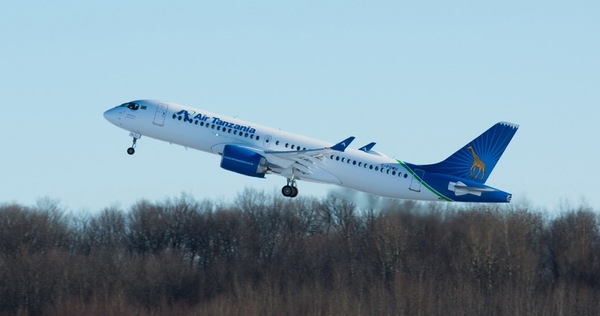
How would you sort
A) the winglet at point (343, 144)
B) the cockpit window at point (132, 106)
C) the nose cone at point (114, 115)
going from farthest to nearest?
the nose cone at point (114, 115) < the cockpit window at point (132, 106) < the winglet at point (343, 144)

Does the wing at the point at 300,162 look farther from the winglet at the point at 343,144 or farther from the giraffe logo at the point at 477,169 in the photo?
the giraffe logo at the point at 477,169

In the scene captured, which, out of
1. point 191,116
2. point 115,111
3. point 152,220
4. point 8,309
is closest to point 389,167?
point 191,116

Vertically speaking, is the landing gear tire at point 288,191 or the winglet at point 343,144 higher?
the winglet at point 343,144

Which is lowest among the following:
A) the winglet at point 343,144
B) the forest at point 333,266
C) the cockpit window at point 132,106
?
the forest at point 333,266

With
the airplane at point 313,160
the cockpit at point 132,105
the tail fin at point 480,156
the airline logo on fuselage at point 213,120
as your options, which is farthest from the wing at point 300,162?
the cockpit at point 132,105

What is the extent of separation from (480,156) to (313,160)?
9.03 m

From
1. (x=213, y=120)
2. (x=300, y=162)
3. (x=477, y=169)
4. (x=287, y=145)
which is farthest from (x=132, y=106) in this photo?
(x=477, y=169)

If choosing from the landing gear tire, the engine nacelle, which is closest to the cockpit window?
the engine nacelle

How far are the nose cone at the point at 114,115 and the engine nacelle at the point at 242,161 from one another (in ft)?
22.0

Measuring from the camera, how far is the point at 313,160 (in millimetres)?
61688

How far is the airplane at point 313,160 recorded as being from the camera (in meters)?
A: 61.5

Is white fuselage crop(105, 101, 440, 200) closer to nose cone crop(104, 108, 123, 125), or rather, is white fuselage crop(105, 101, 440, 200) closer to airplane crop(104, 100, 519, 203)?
airplane crop(104, 100, 519, 203)

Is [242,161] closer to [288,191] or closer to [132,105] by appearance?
[288,191]

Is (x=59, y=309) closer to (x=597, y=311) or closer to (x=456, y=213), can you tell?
(x=456, y=213)
